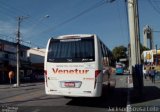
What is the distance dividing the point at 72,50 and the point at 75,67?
2.50 feet

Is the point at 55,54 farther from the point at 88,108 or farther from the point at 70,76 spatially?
the point at 88,108

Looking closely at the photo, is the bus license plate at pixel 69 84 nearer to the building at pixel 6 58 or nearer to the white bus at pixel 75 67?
the white bus at pixel 75 67

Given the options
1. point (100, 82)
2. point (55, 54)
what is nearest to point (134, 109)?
point (100, 82)

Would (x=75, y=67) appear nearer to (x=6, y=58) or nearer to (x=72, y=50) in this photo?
(x=72, y=50)

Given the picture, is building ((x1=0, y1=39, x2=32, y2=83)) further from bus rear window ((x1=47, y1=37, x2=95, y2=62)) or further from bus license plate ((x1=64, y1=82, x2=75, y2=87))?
bus license plate ((x1=64, y1=82, x2=75, y2=87))

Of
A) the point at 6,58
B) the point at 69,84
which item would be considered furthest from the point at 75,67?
the point at 6,58

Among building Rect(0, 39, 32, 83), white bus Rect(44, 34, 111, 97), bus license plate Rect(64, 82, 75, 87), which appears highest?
building Rect(0, 39, 32, 83)

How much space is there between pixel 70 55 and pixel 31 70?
4948cm

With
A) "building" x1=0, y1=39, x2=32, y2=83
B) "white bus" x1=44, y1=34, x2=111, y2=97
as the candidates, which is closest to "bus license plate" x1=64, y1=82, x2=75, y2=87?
"white bus" x1=44, y1=34, x2=111, y2=97

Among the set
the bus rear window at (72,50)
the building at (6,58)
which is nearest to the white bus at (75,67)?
the bus rear window at (72,50)

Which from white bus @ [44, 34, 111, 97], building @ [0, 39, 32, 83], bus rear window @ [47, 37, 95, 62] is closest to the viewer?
white bus @ [44, 34, 111, 97]

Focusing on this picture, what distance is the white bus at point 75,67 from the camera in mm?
12555

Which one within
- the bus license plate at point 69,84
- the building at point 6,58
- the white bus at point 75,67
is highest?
the building at point 6,58

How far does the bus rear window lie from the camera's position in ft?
41.9
